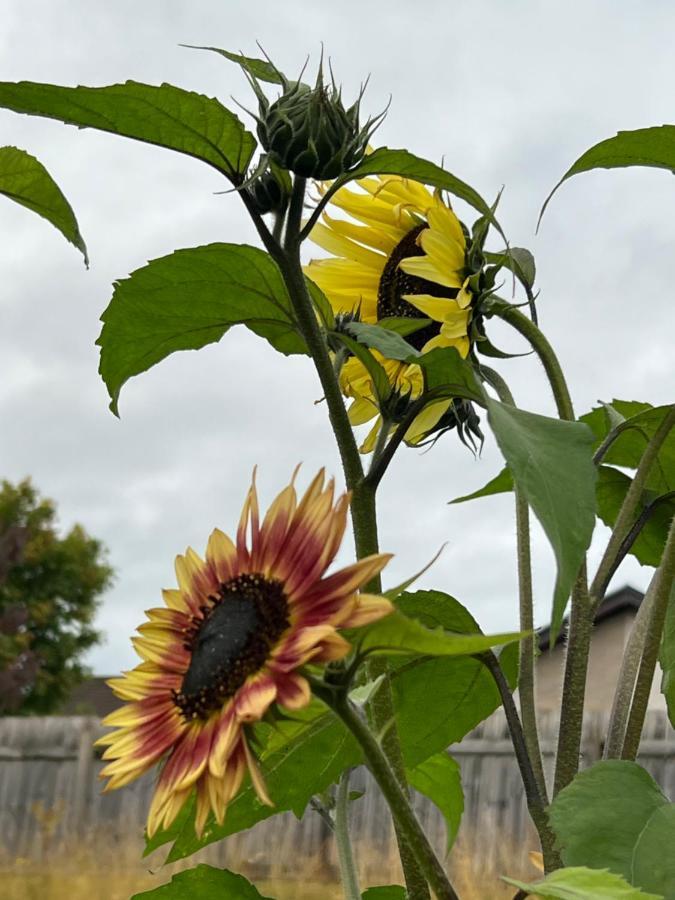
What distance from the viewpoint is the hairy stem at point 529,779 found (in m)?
0.48

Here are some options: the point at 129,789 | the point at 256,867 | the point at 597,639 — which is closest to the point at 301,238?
the point at 256,867

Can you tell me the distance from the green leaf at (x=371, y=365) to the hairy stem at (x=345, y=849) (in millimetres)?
156

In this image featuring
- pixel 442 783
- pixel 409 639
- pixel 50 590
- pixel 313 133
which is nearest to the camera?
pixel 409 639

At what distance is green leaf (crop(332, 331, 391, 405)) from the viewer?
47 cm

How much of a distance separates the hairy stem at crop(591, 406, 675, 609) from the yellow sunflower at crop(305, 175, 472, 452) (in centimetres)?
10

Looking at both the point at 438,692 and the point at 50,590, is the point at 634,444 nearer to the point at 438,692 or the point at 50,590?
the point at 438,692

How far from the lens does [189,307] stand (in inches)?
19.9

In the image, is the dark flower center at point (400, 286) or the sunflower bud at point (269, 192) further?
the dark flower center at point (400, 286)

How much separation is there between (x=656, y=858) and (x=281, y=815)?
3759 mm

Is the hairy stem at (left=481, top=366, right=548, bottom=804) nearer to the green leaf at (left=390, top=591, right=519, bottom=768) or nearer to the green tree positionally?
the green leaf at (left=390, top=591, right=519, bottom=768)

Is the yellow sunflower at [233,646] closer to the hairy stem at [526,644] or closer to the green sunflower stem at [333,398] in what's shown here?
the green sunflower stem at [333,398]

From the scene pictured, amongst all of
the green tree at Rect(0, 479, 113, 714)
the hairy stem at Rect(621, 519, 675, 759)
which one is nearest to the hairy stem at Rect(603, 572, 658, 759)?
the hairy stem at Rect(621, 519, 675, 759)

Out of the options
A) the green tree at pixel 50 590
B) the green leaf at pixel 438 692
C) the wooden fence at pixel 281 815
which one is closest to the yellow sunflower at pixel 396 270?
the green leaf at pixel 438 692

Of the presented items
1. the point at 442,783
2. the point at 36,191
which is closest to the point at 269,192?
the point at 36,191
